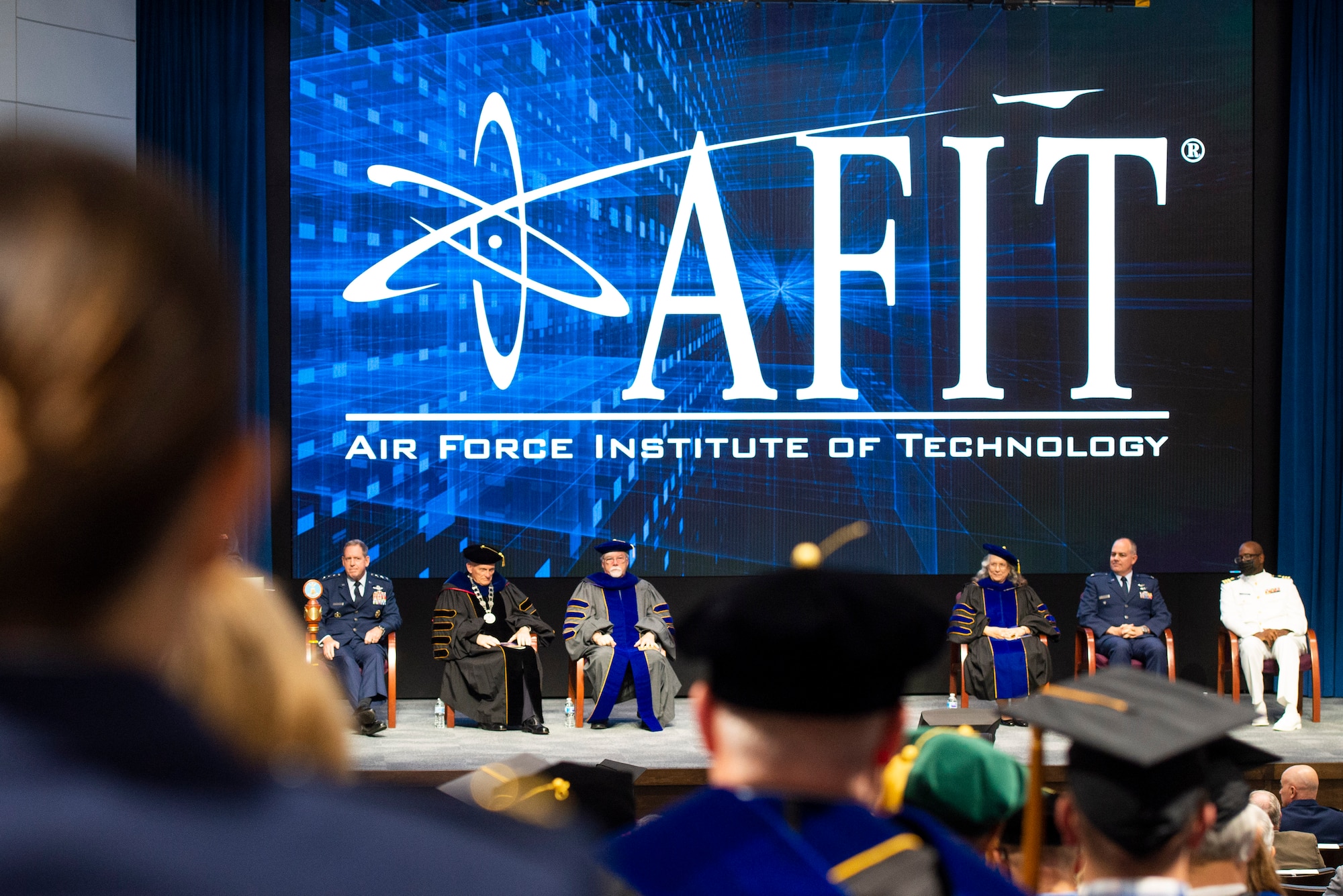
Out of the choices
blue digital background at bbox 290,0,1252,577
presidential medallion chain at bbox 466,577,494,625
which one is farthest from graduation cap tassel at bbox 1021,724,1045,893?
blue digital background at bbox 290,0,1252,577

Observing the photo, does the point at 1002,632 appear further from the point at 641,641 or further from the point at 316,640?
the point at 316,640

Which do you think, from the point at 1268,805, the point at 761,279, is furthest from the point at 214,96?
the point at 1268,805

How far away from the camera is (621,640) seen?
22.5ft

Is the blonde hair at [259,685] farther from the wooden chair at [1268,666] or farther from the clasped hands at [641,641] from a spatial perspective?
the wooden chair at [1268,666]

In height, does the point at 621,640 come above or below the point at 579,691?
above

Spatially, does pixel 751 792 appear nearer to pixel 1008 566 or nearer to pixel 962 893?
pixel 962 893

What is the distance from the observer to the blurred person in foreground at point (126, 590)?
32cm

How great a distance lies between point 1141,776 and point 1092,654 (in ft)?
17.8

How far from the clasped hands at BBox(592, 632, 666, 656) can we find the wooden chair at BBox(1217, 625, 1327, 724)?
3.31m

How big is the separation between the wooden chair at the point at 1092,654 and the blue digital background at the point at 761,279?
2.21 feet

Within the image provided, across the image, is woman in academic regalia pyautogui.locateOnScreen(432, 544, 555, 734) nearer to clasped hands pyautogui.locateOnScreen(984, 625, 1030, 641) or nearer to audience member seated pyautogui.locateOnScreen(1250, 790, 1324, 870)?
clasped hands pyautogui.locateOnScreen(984, 625, 1030, 641)

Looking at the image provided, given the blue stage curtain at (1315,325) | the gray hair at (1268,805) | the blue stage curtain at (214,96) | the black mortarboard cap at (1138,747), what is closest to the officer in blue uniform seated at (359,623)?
the blue stage curtain at (214,96)

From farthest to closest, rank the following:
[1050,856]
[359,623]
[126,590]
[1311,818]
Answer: [359,623], [1311,818], [1050,856], [126,590]

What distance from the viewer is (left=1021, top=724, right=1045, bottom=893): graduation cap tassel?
5.76 ft
